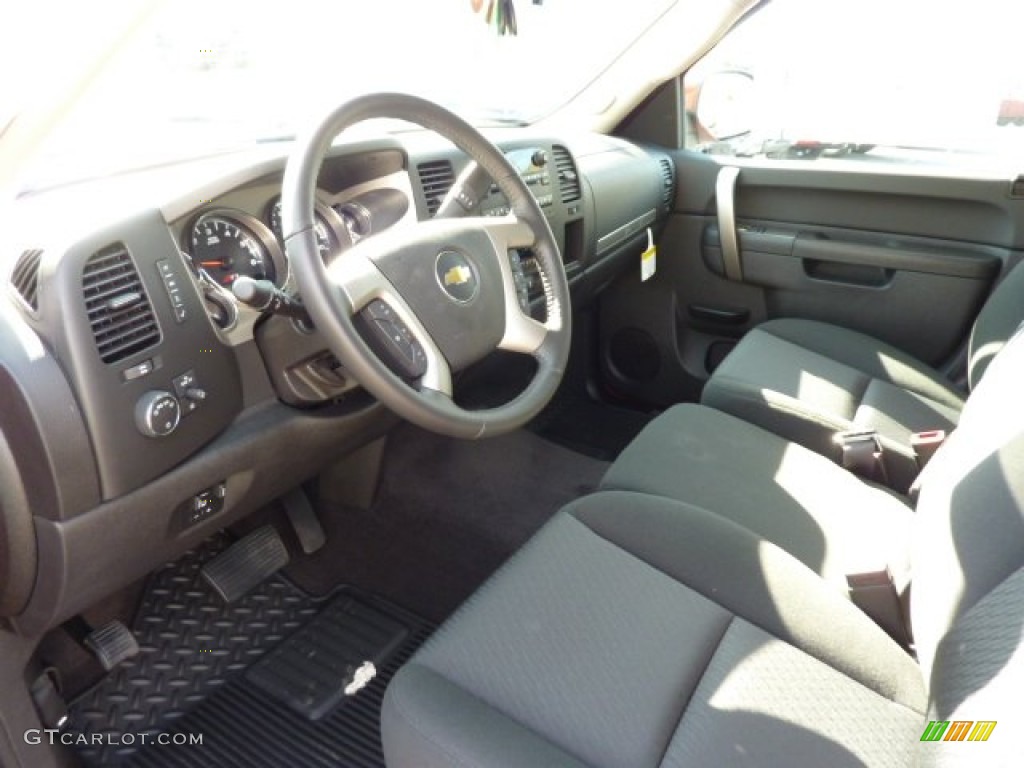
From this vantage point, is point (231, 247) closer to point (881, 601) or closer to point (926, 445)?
point (881, 601)

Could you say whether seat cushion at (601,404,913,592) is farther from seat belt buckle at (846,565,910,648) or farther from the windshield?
the windshield

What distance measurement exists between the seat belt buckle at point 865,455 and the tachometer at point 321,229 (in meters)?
1.02

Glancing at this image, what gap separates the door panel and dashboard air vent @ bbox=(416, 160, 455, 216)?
3.64ft

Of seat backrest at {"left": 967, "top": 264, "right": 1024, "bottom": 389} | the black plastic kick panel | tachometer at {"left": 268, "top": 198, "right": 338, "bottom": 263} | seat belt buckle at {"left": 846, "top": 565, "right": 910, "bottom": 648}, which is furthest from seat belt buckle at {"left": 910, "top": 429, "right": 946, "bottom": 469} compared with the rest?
the black plastic kick panel

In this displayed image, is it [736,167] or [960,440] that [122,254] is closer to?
[960,440]

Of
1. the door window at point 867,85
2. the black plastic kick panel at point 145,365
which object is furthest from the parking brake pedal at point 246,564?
the door window at point 867,85

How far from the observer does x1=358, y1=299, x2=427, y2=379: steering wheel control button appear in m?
1.15

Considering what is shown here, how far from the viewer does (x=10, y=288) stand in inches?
40.6

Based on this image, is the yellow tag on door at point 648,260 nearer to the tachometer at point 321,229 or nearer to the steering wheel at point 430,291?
the steering wheel at point 430,291

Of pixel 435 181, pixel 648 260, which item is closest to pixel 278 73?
pixel 435 181

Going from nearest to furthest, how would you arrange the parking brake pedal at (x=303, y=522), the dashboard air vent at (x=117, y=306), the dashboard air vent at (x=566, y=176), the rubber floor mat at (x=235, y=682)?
the dashboard air vent at (x=117, y=306) < the rubber floor mat at (x=235, y=682) < the parking brake pedal at (x=303, y=522) < the dashboard air vent at (x=566, y=176)

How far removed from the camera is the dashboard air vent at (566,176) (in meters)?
1.99

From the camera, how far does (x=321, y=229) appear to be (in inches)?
51.8

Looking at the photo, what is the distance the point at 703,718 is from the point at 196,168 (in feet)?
3.57
